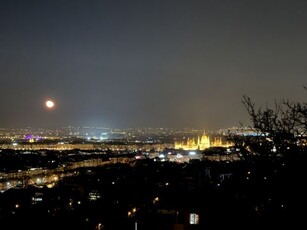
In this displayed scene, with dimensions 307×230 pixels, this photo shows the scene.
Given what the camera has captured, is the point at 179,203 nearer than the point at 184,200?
Yes

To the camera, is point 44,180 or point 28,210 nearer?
point 28,210

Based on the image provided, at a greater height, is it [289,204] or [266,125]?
[266,125]

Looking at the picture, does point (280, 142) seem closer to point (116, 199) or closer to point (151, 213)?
point (151, 213)

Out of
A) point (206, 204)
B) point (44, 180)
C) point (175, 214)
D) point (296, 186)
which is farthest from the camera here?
point (44, 180)

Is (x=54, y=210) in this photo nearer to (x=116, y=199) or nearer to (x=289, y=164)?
(x=116, y=199)

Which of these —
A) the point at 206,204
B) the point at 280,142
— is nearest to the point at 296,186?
the point at 280,142

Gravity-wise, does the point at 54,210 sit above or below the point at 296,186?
below

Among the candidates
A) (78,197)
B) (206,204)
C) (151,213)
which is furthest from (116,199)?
(206,204)

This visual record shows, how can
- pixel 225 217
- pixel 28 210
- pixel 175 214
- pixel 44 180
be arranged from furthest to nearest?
pixel 44 180, pixel 28 210, pixel 175 214, pixel 225 217

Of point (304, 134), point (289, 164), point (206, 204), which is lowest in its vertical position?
point (206, 204)
